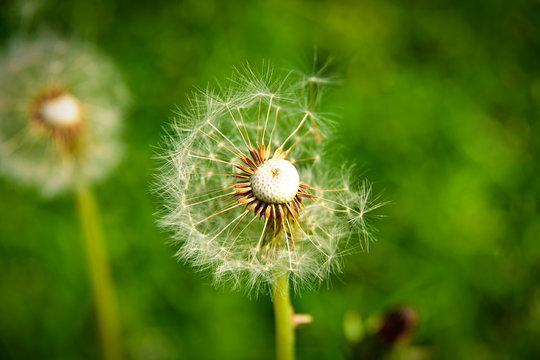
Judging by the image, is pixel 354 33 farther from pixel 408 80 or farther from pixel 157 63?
pixel 157 63

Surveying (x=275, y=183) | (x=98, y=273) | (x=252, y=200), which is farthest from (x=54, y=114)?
(x=275, y=183)

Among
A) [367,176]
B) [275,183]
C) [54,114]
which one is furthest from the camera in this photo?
[367,176]

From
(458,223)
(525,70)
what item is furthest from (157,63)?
(525,70)

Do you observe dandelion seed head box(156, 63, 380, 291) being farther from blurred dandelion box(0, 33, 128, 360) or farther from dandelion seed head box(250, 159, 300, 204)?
blurred dandelion box(0, 33, 128, 360)

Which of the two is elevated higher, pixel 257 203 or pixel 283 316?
pixel 257 203

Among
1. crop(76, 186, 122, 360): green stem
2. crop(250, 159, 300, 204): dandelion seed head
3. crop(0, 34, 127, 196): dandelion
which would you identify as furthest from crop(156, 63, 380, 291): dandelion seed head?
crop(0, 34, 127, 196): dandelion

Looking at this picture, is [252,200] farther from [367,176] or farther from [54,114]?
[367,176]
